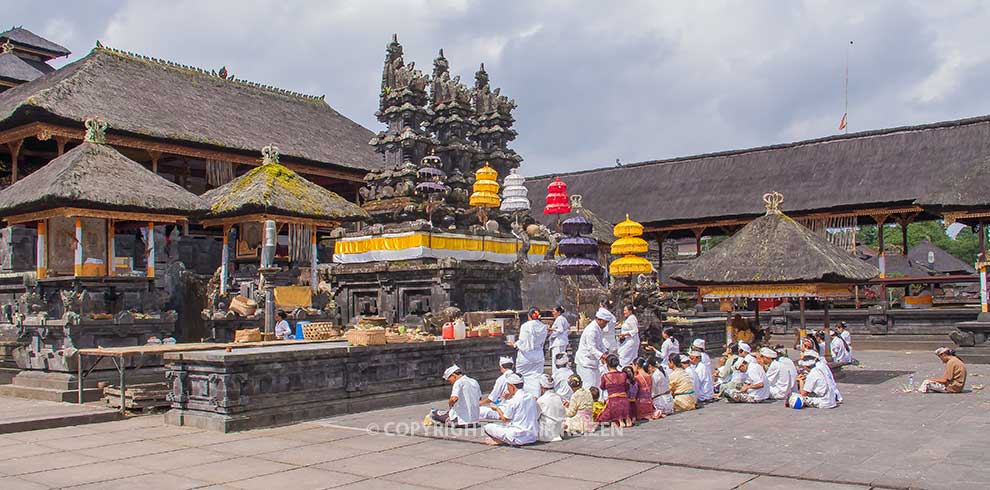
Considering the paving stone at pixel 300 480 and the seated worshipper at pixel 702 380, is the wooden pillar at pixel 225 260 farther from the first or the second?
the paving stone at pixel 300 480

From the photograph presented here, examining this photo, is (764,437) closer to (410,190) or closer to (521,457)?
(521,457)

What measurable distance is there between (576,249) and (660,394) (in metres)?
11.2

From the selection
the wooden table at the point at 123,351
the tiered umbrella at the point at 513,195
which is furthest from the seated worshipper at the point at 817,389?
the tiered umbrella at the point at 513,195

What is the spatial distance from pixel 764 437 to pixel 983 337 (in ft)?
45.9

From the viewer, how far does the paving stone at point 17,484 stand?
822 centimetres

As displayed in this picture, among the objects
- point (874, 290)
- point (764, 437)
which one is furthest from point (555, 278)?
point (874, 290)

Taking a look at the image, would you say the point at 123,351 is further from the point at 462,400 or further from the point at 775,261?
the point at 775,261

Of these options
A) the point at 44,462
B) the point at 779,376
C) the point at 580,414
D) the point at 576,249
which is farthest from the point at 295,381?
the point at 576,249

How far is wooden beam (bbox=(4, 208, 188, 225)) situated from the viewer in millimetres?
16000

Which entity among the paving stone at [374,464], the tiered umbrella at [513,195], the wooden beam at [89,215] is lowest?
the paving stone at [374,464]

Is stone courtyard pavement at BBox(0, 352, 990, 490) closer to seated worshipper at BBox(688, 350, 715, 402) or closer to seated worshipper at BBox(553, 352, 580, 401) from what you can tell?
seated worshipper at BBox(688, 350, 715, 402)

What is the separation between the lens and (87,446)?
10.7m

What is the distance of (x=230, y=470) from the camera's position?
29.9ft

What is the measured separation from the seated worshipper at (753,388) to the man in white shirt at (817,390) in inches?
30.8
